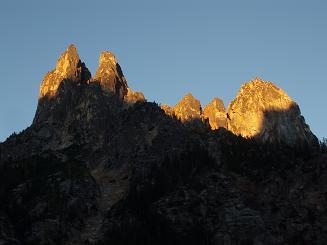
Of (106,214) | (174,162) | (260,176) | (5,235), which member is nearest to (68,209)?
(106,214)

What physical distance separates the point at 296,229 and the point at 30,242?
55.9m

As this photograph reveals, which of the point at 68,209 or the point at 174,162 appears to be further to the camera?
the point at 174,162

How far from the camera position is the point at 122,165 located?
6880 inches

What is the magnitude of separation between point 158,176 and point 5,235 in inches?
1609

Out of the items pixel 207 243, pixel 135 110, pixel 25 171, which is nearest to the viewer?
pixel 207 243

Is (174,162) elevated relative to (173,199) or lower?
elevated

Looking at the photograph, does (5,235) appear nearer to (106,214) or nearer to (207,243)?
(106,214)

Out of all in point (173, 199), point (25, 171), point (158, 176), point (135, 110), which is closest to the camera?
point (173, 199)

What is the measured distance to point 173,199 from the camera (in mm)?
140125

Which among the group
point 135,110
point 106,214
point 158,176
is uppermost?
point 135,110

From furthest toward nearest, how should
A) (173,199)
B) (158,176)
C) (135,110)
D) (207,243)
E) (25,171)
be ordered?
(135,110) → (25,171) → (158,176) → (173,199) → (207,243)

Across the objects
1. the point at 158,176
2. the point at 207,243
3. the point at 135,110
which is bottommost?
the point at 207,243

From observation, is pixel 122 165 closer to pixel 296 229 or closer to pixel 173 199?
pixel 173 199

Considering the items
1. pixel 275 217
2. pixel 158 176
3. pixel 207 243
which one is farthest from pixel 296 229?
pixel 158 176
